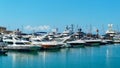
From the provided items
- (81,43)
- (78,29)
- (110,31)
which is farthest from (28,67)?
(110,31)

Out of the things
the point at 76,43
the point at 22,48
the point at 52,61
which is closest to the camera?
the point at 52,61

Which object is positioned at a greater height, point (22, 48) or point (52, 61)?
point (22, 48)

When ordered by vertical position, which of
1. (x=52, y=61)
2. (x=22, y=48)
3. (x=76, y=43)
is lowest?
(x=52, y=61)

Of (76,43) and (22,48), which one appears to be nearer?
(22,48)

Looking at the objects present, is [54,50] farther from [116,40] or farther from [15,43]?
[116,40]

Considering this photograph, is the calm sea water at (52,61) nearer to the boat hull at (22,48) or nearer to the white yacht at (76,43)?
the boat hull at (22,48)

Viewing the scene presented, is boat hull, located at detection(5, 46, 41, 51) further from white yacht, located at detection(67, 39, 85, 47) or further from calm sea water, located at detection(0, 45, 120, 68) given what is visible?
white yacht, located at detection(67, 39, 85, 47)

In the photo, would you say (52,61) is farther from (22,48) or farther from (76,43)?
(76,43)

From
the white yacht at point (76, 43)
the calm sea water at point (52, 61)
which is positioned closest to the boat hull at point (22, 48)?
the calm sea water at point (52, 61)

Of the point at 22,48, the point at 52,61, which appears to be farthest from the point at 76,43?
the point at 52,61

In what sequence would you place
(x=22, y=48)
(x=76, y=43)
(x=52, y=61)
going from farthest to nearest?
(x=76, y=43) < (x=22, y=48) < (x=52, y=61)

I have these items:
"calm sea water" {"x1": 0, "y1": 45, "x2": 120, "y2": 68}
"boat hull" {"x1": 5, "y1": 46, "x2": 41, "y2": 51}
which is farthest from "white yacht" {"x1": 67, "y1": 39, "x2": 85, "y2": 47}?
"calm sea water" {"x1": 0, "y1": 45, "x2": 120, "y2": 68}

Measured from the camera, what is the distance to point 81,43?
76.5 meters

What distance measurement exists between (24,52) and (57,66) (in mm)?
16114
